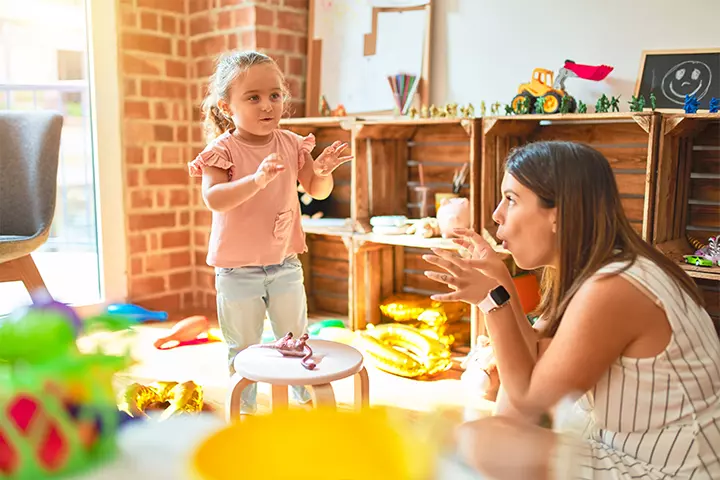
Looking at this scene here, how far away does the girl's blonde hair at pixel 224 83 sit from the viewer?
6.68 ft

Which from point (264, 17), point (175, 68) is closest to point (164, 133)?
point (175, 68)

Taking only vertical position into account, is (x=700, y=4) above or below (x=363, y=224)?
above

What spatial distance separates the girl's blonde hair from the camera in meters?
2.04

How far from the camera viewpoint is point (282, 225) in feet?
6.91

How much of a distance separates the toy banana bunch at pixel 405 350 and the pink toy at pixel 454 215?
425 mm

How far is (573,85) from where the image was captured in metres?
2.75

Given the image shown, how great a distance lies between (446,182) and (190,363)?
1.35 metres

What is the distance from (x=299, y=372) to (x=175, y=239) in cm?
228

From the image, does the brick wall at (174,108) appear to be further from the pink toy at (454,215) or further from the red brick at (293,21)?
the pink toy at (454,215)

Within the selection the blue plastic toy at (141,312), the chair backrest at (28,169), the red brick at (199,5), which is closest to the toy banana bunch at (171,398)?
the chair backrest at (28,169)

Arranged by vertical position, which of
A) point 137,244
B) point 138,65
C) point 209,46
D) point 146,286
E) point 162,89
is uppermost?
point 209,46

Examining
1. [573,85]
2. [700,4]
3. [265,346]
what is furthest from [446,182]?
[265,346]

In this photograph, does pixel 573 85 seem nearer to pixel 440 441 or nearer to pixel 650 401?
pixel 650 401

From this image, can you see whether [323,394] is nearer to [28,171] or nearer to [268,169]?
[268,169]
